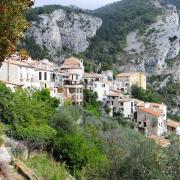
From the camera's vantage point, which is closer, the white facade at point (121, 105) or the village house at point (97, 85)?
the village house at point (97, 85)

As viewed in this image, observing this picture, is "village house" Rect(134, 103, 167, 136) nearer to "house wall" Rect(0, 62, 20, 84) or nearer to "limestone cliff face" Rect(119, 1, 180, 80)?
"house wall" Rect(0, 62, 20, 84)

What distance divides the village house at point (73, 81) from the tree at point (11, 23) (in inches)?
2224

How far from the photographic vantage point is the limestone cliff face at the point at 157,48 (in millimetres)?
155250

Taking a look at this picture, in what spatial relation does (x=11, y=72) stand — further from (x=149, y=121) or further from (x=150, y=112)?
(x=149, y=121)

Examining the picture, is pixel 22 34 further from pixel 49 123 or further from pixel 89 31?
pixel 89 31

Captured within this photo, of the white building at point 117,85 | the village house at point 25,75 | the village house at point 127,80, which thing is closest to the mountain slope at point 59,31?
the village house at point 127,80

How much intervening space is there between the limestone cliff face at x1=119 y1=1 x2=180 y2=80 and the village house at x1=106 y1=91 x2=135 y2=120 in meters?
64.8

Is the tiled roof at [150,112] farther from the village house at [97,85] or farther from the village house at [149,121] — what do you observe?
the village house at [97,85]

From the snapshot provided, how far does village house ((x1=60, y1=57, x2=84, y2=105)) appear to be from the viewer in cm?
6969

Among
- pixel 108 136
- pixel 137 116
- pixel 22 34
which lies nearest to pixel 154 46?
pixel 137 116

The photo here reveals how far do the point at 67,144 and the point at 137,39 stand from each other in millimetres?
150481

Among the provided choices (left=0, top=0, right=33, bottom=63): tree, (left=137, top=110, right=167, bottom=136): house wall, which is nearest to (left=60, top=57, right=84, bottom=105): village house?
(left=137, top=110, right=167, bottom=136): house wall

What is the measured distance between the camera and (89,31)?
181750 millimetres

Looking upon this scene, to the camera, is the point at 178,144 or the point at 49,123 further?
the point at 49,123
